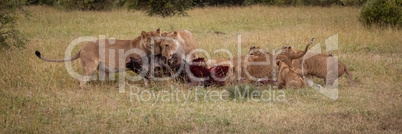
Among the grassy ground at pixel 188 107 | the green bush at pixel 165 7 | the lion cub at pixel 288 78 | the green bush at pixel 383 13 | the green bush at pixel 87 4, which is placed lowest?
the grassy ground at pixel 188 107

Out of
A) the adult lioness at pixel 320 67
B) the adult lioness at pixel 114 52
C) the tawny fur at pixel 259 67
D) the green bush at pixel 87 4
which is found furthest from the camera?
the green bush at pixel 87 4

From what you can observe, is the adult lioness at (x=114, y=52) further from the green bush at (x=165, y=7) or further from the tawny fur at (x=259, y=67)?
the green bush at (x=165, y=7)

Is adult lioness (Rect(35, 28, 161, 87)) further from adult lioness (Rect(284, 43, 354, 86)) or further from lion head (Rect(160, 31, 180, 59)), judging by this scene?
adult lioness (Rect(284, 43, 354, 86))

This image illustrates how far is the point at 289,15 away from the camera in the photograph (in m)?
17.4

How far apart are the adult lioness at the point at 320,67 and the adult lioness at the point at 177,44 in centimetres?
147

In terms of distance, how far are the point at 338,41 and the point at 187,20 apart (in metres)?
6.67

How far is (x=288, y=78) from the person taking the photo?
6.15 metres

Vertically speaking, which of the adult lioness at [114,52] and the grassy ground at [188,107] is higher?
the adult lioness at [114,52]

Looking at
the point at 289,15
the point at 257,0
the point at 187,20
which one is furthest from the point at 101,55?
the point at 257,0

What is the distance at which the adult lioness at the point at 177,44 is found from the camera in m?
6.59

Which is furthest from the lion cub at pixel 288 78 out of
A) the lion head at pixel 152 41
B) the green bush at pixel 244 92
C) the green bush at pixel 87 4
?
the green bush at pixel 87 4

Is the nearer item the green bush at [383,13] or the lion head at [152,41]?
the lion head at [152,41]

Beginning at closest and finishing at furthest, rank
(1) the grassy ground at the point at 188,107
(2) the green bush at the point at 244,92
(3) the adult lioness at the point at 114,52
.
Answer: (1) the grassy ground at the point at 188,107 → (2) the green bush at the point at 244,92 → (3) the adult lioness at the point at 114,52

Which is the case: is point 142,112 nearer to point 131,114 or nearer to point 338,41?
point 131,114
